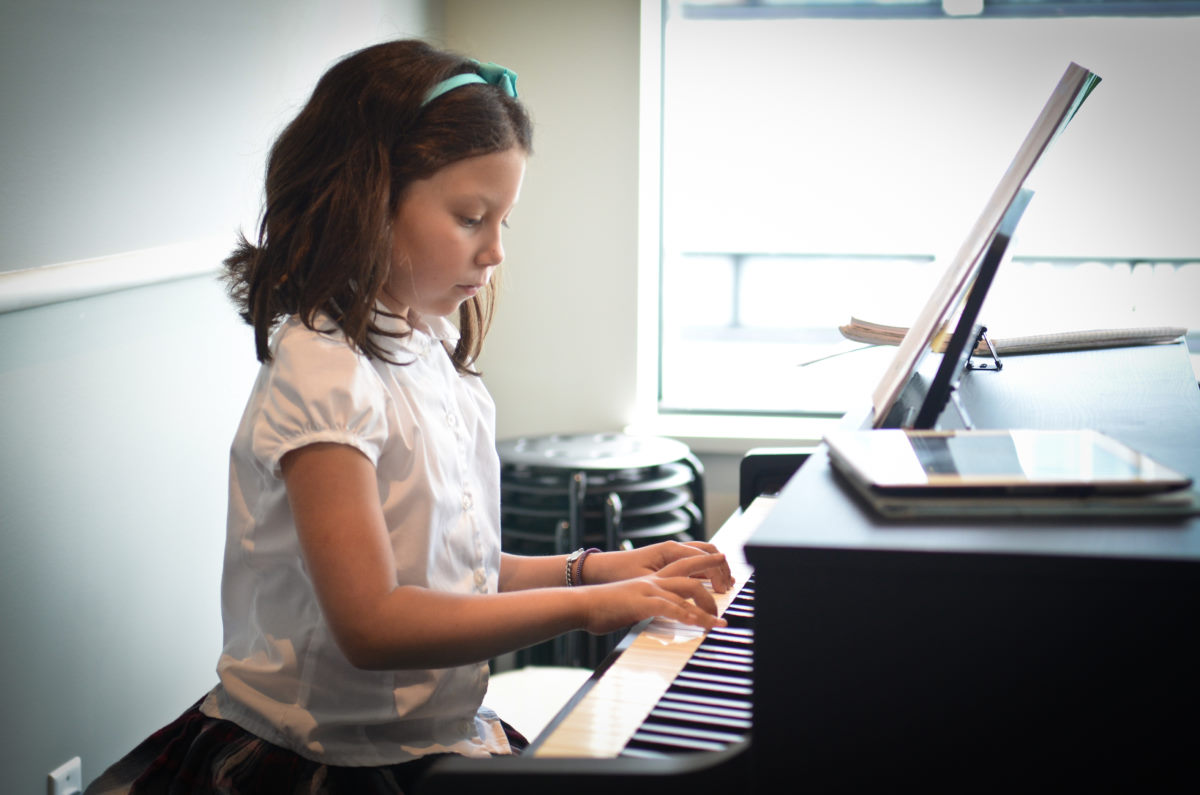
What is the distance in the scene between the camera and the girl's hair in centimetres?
106

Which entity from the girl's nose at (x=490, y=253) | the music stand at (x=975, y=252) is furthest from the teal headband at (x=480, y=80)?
the music stand at (x=975, y=252)

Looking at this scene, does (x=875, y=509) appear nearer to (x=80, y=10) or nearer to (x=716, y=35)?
(x=80, y=10)

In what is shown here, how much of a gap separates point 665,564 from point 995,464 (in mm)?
475

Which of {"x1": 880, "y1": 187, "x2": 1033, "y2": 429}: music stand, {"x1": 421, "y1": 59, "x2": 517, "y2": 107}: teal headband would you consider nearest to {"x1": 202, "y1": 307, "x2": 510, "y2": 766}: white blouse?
{"x1": 421, "y1": 59, "x2": 517, "y2": 107}: teal headband

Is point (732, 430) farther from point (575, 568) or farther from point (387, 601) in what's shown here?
point (387, 601)

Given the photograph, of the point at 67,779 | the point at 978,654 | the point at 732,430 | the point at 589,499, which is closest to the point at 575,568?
the point at 978,654

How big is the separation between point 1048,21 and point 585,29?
1.13m

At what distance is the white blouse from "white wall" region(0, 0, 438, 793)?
411 millimetres

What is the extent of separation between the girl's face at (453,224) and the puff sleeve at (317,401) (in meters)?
0.11

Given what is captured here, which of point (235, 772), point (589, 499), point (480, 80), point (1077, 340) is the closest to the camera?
point (235, 772)

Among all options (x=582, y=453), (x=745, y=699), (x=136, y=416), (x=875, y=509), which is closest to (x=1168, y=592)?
(x=875, y=509)

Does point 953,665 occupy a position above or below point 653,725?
above

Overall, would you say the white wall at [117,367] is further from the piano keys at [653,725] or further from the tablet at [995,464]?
the tablet at [995,464]

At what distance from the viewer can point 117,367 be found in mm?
1538
